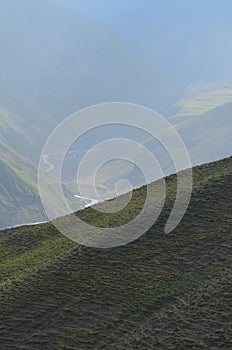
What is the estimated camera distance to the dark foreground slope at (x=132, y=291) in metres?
Answer: 41.5

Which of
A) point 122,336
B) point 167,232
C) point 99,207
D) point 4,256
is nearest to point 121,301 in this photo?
point 122,336

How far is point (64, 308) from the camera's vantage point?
46.9 metres

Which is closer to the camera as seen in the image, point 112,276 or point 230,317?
point 230,317

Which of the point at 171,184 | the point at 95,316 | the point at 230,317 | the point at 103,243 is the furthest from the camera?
the point at 171,184

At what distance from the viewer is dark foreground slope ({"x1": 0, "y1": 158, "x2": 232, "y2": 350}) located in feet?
136

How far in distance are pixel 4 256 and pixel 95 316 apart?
2454 centimetres

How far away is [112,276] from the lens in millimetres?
51188

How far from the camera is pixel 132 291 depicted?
157ft

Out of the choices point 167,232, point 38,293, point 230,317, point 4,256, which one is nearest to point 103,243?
point 167,232

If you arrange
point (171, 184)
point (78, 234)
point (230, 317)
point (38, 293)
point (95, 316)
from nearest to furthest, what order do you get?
point (230, 317), point (95, 316), point (38, 293), point (78, 234), point (171, 184)

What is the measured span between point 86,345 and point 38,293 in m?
9.88

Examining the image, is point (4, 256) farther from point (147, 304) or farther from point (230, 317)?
point (230, 317)

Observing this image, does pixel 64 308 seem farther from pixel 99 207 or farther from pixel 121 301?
pixel 99 207

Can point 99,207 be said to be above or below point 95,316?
below
